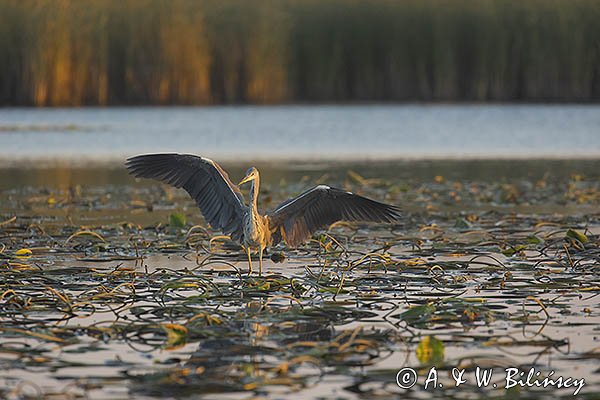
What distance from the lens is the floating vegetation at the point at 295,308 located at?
497cm

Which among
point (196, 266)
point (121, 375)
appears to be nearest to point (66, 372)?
point (121, 375)

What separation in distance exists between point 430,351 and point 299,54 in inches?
1010

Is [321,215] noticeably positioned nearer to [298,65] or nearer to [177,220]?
[177,220]

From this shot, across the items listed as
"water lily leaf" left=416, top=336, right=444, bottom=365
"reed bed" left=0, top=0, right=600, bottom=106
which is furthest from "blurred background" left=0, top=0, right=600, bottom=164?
"water lily leaf" left=416, top=336, right=444, bottom=365

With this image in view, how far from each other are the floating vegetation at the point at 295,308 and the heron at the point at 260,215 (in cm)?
28

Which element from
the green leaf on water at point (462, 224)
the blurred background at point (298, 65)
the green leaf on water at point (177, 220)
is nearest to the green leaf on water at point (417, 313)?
the green leaf on water at point (462, 224)

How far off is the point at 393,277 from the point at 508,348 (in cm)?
215

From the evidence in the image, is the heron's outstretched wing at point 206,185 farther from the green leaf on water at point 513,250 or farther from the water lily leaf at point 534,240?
the water lily leaf at point 534,240

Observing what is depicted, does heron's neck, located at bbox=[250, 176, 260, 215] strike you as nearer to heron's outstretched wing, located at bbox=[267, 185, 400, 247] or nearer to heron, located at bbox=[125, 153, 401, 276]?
heron, located at bbox=[125, 153, 401, 276]

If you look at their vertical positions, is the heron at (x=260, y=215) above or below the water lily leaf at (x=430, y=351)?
above

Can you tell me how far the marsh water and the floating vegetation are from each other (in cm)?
2

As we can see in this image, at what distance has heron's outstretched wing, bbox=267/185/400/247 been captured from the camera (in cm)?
797

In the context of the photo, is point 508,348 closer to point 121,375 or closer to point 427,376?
point 427,376

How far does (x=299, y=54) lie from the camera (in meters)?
30.5
